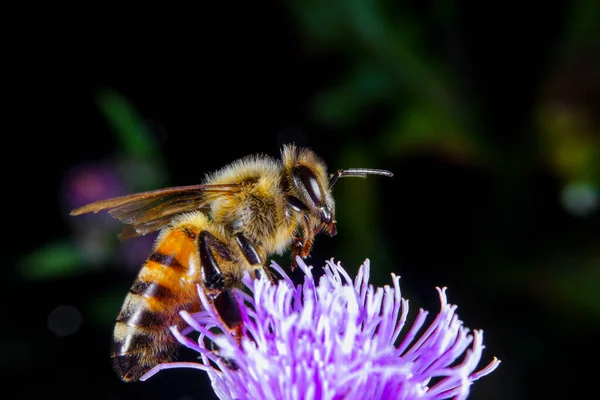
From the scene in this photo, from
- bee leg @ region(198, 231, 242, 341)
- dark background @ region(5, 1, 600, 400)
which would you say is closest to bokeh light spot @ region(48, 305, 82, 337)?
dark background @ region(5, 1, 600, 400)

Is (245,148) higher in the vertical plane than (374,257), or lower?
higher

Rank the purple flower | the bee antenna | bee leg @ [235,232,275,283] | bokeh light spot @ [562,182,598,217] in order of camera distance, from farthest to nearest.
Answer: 1. bokeh light spot @ [562,182,598,217]
2. the bee antenna
3. bee leg @ [235,232,275,283]
4. the purple flower

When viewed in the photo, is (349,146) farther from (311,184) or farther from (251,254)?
(251,254)

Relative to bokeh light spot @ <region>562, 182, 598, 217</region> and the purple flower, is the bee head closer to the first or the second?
the purple flower

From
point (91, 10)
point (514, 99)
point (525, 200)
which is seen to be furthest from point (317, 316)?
point (91, 10)

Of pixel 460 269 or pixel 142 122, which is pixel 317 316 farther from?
pixel 142 122

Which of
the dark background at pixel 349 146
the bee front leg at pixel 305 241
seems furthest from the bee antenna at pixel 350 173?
the dark background at pixel 349 146

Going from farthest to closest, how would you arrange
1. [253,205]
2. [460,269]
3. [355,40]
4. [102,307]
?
[355,40] → [460,269] → [102,307] → [253,205]
